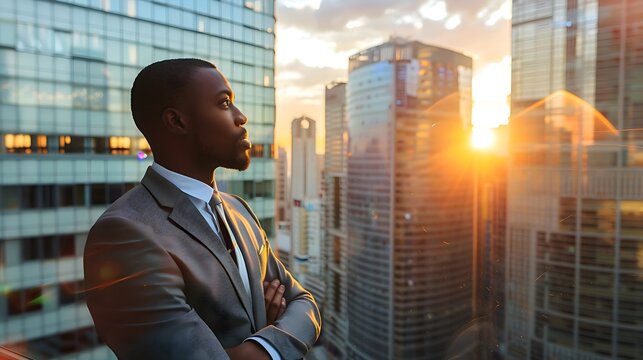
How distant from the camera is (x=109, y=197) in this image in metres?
9.13

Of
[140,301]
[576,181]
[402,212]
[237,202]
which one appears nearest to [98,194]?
[237,202]

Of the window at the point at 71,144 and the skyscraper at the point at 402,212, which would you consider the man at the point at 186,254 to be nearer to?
the window at the point at 71,144

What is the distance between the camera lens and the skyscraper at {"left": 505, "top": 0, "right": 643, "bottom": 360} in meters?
15.6

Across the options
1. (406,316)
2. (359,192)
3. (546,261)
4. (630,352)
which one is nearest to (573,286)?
(630,352)

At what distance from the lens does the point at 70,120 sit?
8680 mm

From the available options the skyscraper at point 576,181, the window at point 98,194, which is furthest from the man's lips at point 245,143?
the skyscraper at point 576,181

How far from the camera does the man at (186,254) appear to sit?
1.57ft

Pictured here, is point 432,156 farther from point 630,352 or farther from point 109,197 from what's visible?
point 109,197

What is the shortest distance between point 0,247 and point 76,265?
4.79ft

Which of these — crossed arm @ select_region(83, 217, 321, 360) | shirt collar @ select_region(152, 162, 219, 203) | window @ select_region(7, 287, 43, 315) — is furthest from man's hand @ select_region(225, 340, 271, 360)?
window @ select_region(7, 287, 43, 315)

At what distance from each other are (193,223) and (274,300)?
204 millimetres

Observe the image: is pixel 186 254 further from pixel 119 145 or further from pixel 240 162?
pixel 119 145

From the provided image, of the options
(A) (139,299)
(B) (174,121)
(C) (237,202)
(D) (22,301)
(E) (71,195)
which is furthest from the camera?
(D) (22,301)

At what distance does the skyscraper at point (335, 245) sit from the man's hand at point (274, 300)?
19029 mm
